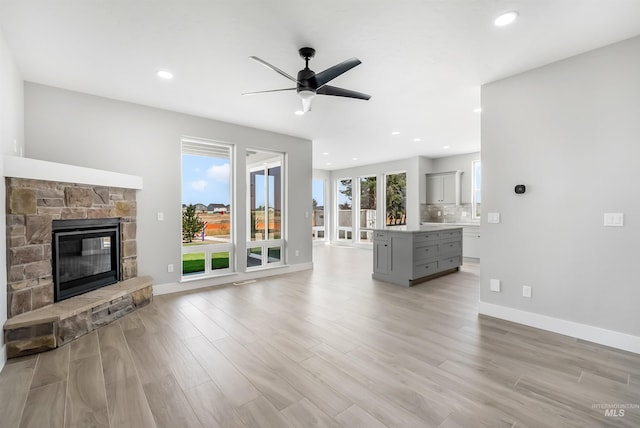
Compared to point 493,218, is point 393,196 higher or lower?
higher

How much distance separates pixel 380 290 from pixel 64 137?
4873 mm

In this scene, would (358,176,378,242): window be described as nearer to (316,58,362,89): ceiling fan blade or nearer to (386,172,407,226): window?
(386,172,407,226): window

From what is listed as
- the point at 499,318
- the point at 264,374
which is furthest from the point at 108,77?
the point at 499,318

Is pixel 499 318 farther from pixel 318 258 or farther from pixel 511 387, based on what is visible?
pixel 318 258

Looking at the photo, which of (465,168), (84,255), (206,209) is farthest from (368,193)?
(84,255)

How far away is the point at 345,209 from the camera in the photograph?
10992 millimetres

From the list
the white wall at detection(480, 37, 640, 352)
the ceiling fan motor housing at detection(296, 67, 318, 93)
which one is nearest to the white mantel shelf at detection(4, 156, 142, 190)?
the ceiling fan motor housing at detection(296, 67, 318, 93)

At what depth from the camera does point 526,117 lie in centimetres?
330

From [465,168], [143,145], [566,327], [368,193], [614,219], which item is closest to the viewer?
[614,219]

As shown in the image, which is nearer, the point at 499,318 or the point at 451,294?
the point at 499,318

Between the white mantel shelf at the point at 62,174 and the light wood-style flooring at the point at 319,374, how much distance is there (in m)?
1.67

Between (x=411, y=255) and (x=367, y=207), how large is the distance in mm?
5448

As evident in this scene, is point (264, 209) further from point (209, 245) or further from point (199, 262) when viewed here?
point (199, 262)

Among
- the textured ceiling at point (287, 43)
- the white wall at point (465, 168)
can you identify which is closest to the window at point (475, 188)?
the white wall at point (465, 168)
